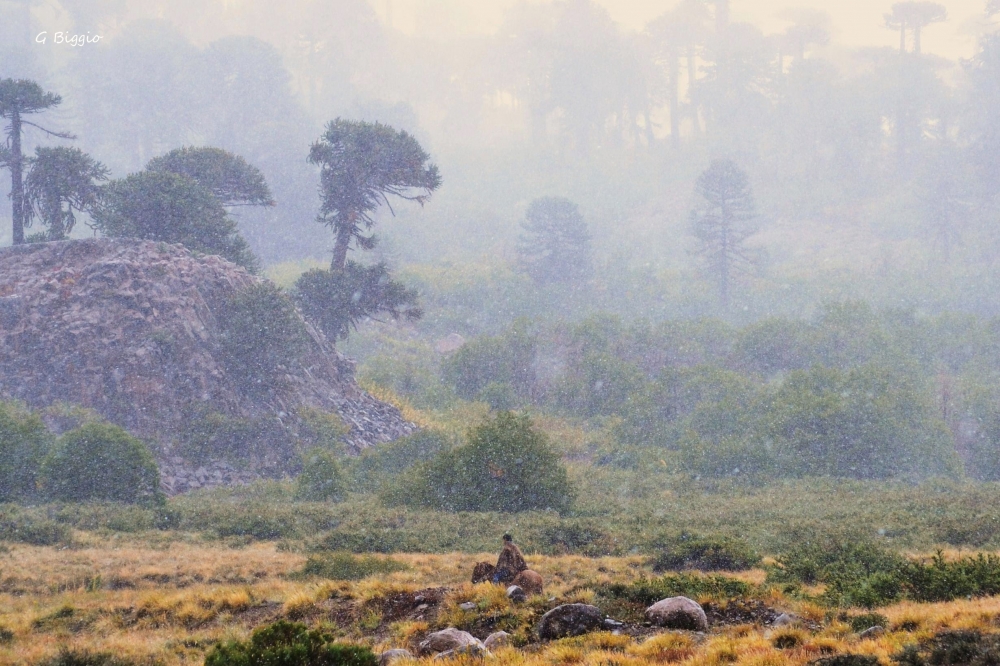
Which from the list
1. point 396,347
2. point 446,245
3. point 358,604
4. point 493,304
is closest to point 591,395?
point 396,347

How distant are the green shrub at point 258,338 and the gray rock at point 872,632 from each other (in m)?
24.4

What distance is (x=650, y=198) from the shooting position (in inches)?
3332

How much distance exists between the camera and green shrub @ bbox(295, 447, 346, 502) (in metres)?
23.1

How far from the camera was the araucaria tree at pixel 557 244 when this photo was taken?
5969 cm

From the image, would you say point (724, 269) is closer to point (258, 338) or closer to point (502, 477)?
point (258, 338)

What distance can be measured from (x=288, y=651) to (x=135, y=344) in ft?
75.5

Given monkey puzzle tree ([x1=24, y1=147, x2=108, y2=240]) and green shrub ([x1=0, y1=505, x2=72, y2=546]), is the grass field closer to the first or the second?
green shrub ([x1=0, y1=505, x2=72, y2=546])

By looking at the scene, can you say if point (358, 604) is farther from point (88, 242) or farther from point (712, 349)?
point (712, 349)

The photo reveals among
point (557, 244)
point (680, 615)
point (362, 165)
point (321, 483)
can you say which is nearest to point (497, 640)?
point (680, 615)

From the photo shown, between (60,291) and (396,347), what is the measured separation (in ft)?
69.4

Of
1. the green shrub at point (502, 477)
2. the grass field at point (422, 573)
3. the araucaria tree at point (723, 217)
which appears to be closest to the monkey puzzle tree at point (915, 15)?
the araucaria tree at point (723, 217)

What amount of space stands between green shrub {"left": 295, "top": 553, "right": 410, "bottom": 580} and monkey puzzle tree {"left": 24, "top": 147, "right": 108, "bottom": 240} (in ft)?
74.8

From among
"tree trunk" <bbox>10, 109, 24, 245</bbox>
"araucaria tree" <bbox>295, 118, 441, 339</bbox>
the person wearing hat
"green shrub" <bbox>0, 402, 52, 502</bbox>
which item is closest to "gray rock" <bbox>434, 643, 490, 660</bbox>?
the person wearing hat

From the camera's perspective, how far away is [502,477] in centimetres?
2112
